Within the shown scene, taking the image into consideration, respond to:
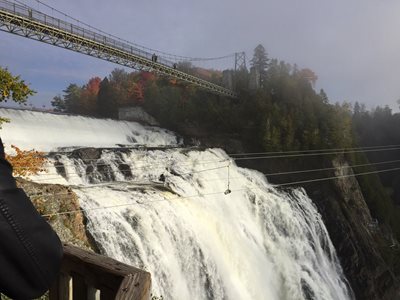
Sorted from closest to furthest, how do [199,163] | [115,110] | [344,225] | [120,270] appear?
1. [120,270]
2. [199,163]
3. [344,225]
4. [115,110]

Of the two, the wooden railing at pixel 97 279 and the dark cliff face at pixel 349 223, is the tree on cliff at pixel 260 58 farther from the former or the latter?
the wooden railing at pixel 97 279

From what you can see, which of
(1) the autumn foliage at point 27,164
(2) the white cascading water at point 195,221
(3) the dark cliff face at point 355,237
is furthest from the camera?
(3) the dark cliff face at point 355,237

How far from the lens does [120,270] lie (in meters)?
2.17

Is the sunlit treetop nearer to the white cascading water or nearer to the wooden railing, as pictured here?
the white cascading water

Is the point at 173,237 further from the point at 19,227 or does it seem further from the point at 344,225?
the point at 344,225

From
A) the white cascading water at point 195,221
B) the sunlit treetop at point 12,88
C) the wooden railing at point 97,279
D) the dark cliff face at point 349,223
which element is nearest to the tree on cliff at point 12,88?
the sunlit treetop at point 12,88

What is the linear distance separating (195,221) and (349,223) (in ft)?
63.5

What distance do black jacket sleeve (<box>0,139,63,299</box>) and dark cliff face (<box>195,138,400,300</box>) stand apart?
2764 centimetres

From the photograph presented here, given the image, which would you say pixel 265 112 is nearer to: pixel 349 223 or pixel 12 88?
pixel 349 223

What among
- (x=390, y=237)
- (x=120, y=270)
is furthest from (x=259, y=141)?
(x=120, y=270)

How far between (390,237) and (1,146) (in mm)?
39412

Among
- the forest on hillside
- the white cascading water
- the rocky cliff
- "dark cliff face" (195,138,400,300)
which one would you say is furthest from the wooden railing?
the forest on hillside

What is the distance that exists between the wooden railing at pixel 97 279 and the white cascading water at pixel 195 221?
878 cm

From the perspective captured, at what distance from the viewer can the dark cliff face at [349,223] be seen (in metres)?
27.6
